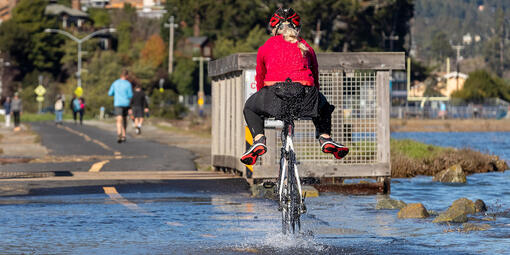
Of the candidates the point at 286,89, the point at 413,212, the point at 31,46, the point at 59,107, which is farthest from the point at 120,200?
the point at 31,46

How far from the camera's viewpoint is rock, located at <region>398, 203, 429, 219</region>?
476 inches

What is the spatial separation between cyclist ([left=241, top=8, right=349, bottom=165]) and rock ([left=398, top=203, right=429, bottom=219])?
3.10 metres

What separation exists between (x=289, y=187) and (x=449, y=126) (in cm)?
7377

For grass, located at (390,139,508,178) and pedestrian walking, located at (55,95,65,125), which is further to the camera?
pedestrian walking, located at (55,95,65,125)

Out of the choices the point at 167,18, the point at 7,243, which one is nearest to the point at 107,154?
the point at 7,243

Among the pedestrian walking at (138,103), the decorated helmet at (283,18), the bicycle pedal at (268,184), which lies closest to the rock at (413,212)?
the bicycle pedal at (268,184)

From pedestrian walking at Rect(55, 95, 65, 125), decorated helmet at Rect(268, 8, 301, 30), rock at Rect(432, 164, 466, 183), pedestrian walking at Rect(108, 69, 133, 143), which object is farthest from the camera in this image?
pedestrian walking at Rect(55, 95, 65, 125)

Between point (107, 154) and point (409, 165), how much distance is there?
7789 millimetres

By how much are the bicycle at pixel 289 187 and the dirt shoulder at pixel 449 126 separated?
68.4m

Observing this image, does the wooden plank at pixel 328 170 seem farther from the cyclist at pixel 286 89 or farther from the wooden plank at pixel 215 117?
the cyclist at pixel 286 89

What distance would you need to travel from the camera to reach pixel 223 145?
61.2 feet

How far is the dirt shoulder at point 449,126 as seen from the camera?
7981 cm

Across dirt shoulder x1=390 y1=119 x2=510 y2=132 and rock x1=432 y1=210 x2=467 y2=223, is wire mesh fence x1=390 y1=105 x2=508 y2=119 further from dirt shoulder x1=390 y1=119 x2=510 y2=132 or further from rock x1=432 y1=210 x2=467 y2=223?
rock x1=432 y1=210 x2=467 y2=223

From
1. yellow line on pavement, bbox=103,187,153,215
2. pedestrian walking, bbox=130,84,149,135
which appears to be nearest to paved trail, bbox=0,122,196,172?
pedestrian walking, bbox=130,84,149,135
